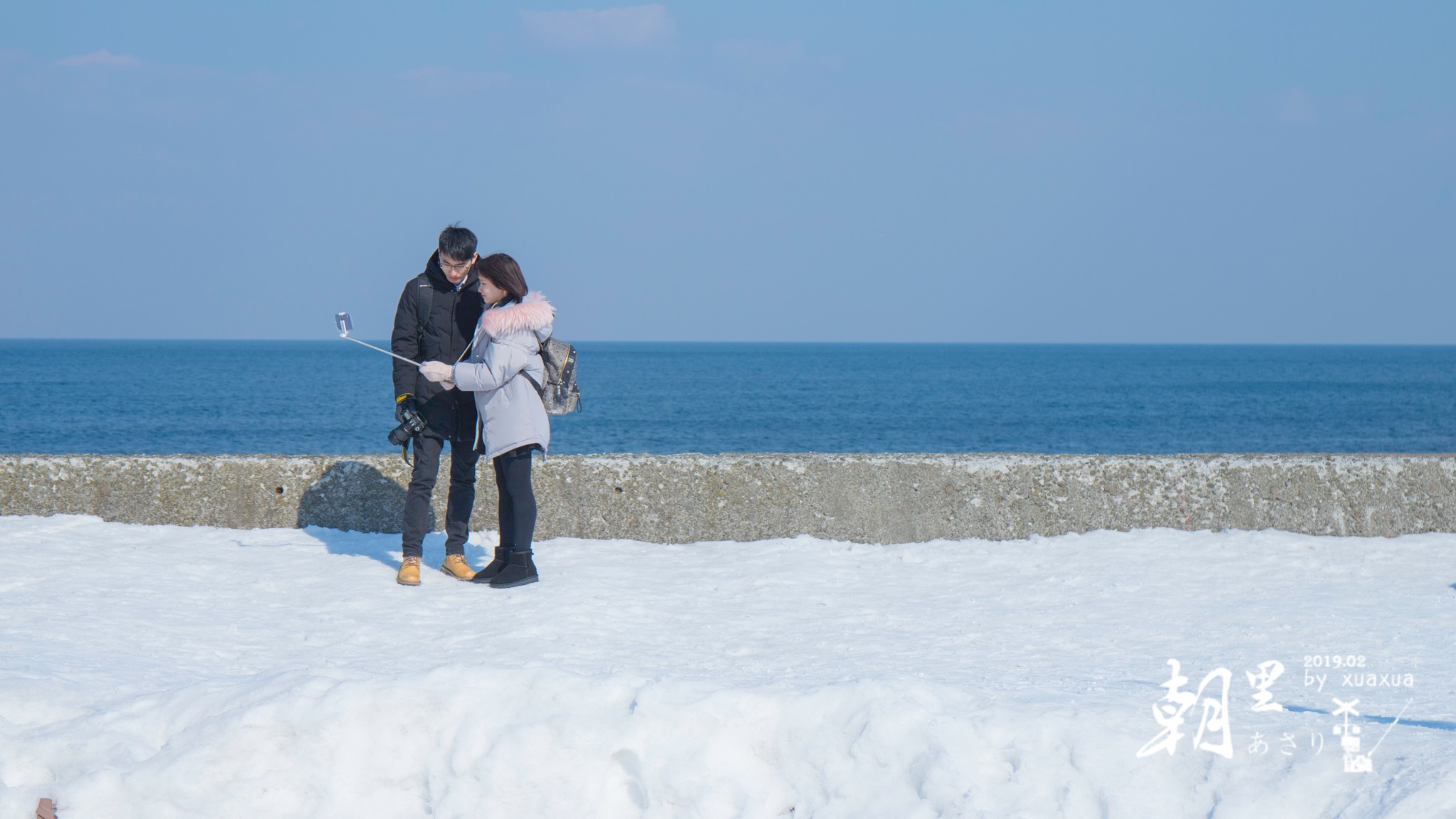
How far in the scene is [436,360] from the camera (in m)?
4.93

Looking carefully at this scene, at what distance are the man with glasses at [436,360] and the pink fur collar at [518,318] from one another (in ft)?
1.04

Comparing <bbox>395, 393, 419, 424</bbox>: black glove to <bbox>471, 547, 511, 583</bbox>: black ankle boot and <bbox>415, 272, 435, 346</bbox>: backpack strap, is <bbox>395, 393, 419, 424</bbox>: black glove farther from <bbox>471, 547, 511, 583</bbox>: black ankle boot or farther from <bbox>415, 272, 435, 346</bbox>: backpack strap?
<bbox>471, 547, 511, 583</bbox>: black ankle boot

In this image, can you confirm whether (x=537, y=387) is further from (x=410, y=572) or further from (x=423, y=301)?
(x=410, y=572)

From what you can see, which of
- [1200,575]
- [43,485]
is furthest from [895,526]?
[43,485]

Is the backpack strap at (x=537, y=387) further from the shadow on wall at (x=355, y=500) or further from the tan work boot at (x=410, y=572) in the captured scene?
the shadow on wall at (x=355, y=500)

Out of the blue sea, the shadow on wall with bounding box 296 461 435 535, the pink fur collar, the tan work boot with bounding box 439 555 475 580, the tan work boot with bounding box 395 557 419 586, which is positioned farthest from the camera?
the blue sea

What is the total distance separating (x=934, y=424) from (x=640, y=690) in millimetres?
39463

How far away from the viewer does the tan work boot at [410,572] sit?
4836 mm

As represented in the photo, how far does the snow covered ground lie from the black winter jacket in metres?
0.78

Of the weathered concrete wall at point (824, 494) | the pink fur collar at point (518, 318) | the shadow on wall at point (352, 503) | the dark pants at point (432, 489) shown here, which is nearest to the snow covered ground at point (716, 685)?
the dark pants at point (432, 489)

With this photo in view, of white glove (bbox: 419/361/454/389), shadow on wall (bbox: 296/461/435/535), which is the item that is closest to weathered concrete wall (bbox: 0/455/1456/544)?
shadow on wall (bbox: 296/461/435/535)

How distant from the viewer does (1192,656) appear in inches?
151

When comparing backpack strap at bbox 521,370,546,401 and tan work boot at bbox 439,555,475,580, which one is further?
tan work boot at bbox 439,555,475,580

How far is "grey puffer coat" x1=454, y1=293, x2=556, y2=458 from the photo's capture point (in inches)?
181
